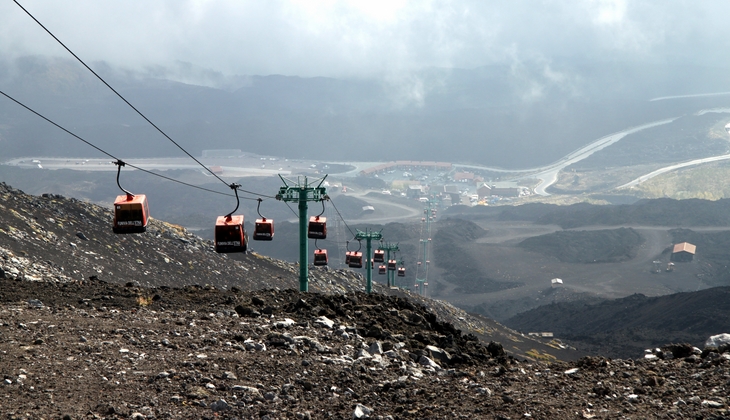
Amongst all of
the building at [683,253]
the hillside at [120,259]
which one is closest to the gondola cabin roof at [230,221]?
the hillside at [120,259]

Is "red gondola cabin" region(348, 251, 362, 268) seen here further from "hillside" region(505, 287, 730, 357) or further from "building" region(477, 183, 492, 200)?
"building" region(477, 183, 492, 200)

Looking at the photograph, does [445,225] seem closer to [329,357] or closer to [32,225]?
[32,225]

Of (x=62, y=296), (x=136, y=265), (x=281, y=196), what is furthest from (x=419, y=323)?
(x=136, y=265)

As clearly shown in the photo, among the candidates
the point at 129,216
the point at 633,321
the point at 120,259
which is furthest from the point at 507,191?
the point at 129,216

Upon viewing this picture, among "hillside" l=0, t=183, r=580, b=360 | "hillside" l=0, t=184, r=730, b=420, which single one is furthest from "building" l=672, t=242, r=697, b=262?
"hillside" l=0, t=184, r=730, b=420

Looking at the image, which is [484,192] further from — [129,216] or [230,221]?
[129,216]
